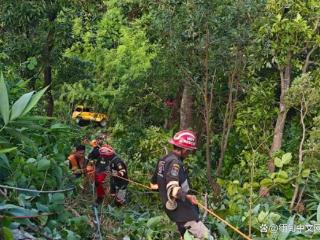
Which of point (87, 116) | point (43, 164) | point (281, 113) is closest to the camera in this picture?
point (43, 164)

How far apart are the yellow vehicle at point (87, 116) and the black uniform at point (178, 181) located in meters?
11.1

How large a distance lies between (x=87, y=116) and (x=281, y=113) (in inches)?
336

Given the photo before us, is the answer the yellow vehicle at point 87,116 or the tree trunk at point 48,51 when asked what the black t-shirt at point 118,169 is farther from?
the yellow vehicle at point 87,116

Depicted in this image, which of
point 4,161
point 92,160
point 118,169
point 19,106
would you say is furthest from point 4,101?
point 92,160

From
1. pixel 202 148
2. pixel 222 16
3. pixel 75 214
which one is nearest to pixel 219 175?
pixel 202 148

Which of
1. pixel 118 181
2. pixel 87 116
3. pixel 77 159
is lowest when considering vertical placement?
pixel 118 181

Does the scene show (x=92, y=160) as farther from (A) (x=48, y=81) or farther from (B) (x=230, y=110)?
(B) (x=230, y=110)

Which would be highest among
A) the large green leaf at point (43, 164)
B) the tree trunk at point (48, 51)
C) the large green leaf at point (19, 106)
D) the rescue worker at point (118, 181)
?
the tree trunk at point (48, 51)

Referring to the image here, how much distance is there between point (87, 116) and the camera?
63.0 ft

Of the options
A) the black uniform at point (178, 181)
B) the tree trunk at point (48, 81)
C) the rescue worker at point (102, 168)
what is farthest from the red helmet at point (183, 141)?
the tree trunk at point (48, 81)

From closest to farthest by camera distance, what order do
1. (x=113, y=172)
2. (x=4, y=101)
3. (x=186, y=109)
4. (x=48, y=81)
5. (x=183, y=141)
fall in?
(x=4, y=101) < (x=183, y=141) < (x=113, y=172) < (x=48, y=81) < (x=186, y=109)

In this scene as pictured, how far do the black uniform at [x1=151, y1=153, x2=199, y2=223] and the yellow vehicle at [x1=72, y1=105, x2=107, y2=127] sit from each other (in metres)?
11.1

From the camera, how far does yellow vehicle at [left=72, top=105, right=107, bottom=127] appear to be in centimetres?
1805

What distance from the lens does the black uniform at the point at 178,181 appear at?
6.69m
